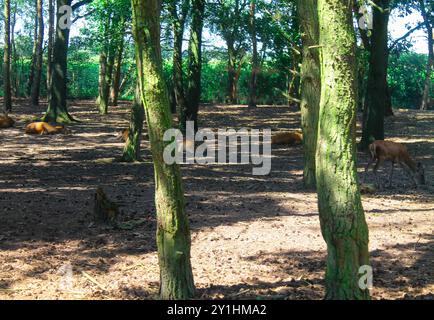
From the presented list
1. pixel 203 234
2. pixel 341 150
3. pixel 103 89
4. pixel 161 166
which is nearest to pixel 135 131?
pixel 203 234

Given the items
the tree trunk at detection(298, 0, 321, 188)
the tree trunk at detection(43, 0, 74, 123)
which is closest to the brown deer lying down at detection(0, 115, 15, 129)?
the tree trunk at detection(43, 0, 74, 123)

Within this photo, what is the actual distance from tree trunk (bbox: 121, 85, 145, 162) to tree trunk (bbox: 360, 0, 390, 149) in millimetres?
6460

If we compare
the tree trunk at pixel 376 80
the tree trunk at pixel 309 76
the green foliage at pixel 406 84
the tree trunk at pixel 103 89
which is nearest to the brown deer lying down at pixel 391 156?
the tree trunk at pixel 309 76

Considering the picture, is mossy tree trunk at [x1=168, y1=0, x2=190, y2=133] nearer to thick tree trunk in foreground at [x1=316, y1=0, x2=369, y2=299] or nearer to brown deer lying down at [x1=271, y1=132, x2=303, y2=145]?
brown deer lying down at [x1=271, y1=132, x2=303, y2=145]

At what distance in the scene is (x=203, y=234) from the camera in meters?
8.35

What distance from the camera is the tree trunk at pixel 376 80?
17.0 meters

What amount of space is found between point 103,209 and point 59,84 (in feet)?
49.2

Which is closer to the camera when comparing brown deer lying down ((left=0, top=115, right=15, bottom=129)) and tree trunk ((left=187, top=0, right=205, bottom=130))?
tree trunk ((left=187, top=0, right=205, bottom=130))

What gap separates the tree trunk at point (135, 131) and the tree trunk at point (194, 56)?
15.9ft

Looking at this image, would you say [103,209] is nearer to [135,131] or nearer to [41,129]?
[135,131]

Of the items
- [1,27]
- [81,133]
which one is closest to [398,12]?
[81,133]

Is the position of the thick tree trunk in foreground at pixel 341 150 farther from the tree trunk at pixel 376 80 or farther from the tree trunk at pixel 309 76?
the tree trunk at pixel 376 80

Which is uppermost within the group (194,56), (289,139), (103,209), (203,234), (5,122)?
(194,56)

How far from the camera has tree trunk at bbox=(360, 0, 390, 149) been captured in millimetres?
17047
